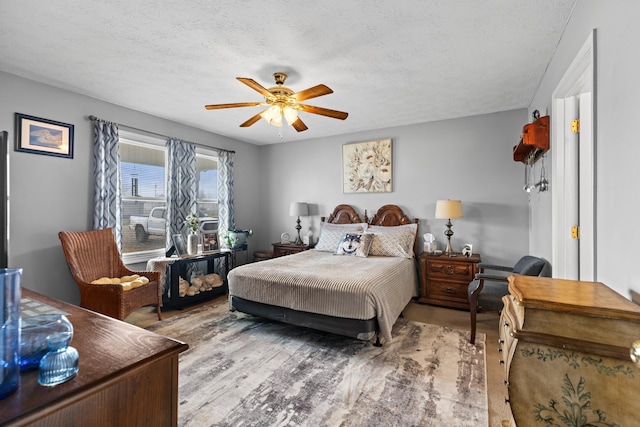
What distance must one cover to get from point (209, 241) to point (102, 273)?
1.38m

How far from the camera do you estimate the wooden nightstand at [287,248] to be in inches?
198

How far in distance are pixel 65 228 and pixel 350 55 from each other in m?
3.49

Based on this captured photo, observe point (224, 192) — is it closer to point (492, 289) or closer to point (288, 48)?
point (288, 48)

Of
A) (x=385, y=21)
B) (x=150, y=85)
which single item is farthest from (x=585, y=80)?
(x=150, y=85)

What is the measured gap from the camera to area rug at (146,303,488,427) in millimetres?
1866

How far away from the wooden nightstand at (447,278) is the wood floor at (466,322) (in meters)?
0.12

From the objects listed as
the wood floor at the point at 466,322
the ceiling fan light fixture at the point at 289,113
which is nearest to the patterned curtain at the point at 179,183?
the wood floor at the point at 466,322

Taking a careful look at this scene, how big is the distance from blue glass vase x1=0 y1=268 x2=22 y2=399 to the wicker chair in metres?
2.60

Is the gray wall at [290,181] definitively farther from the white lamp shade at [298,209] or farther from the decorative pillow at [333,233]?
the decorative pillow at [333,233]

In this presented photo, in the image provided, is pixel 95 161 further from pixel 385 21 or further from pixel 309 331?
pixel 385 21

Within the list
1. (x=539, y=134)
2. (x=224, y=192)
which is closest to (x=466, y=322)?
(x=539, y=134)

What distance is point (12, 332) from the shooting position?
26.3 inches

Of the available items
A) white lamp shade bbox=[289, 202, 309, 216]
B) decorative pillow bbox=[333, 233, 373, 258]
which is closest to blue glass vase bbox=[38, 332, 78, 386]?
decorative pillow bbox=[333, 233, 373, 258]

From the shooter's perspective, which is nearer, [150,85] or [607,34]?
[607,34]
